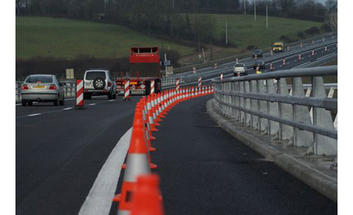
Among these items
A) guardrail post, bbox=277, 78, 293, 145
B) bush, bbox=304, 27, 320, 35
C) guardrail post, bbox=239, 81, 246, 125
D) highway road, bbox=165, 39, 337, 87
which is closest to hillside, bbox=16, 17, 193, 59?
highway road, bbox=165, 39, 337, 87

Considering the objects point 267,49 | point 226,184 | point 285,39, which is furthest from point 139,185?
point 285,39

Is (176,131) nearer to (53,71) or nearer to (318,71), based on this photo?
(318,71)

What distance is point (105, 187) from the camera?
25.6 feet

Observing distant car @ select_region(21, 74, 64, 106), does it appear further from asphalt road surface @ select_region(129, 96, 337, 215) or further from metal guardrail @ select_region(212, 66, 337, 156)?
asphalt road surface @ select_region(129, 96, 337, 215)

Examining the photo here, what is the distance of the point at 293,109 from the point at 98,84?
30.9m

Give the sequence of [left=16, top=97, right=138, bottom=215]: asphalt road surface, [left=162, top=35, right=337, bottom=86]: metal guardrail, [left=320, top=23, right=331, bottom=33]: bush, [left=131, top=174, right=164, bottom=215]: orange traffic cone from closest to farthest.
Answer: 1. [left=131, top=174, right=164, bottom=215]: orange traffic cone
2. [left=16, top=97, right=138, bottom=215]: asphalt road surface
3. [left=162, top=35, right=337, bottom=86]: metal guardrail
4. [left=320, top=23, right=331, bottom=33]: bush

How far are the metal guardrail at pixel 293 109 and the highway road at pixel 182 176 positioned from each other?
613mm

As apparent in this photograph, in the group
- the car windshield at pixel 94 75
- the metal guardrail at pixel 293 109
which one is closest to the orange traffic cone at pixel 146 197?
the metal guardrail at pixel 293 109

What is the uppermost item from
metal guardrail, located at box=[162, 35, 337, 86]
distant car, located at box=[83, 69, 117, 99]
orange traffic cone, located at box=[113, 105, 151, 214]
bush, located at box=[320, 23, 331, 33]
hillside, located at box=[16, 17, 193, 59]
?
bush, located at box=[320, 23, 331, 33]

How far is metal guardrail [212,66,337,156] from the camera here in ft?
28.7

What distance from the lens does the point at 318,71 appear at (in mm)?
8484

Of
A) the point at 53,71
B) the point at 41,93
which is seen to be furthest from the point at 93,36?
the point at 41,93

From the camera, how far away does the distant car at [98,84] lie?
40.2 m

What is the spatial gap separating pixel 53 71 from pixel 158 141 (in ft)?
264
